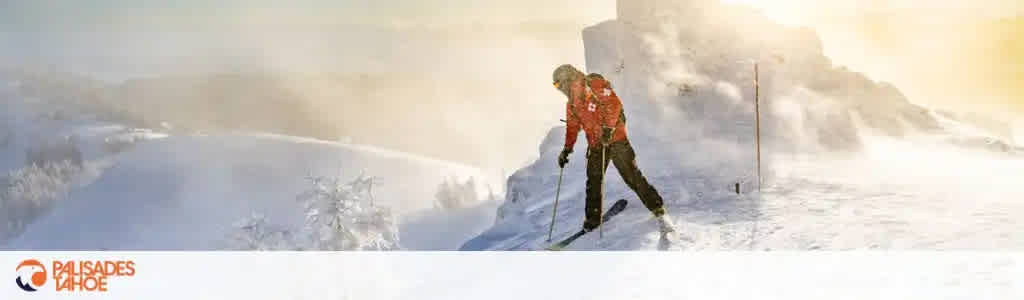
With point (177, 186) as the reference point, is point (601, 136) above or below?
above

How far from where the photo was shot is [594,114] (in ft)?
15.8

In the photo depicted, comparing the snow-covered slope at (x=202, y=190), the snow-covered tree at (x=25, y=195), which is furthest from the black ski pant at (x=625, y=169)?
the snow-covered tree at (x=25, y=195)

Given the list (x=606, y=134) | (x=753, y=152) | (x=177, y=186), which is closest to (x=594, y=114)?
(x=606, y=134)

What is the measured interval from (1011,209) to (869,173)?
74 centimetres

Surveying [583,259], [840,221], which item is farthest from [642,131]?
[840,221]

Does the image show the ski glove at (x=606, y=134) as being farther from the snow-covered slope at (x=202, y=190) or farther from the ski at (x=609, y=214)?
the snow-covered slope at (x=202, y=190)

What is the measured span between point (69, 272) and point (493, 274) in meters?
2.37

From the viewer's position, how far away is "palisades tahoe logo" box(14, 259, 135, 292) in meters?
5.35

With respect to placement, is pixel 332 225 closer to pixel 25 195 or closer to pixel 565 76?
pixel 565 76

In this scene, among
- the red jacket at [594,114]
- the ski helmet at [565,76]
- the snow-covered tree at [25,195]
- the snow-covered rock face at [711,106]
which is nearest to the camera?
the red jacket at [594,114]

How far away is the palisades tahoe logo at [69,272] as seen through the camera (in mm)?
5348

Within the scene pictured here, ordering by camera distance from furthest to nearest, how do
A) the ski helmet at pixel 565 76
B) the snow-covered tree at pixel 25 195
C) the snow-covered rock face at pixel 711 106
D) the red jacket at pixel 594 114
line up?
the snow-covered tree at pixel 25 195
the snow-covered rock face at pixel 711 106
the ski helmet at pixel 565 76
the red jacket at pixel 594 114

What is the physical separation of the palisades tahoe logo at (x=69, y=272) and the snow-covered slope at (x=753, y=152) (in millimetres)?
1966

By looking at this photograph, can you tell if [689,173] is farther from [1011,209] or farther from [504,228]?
[1011,209]
